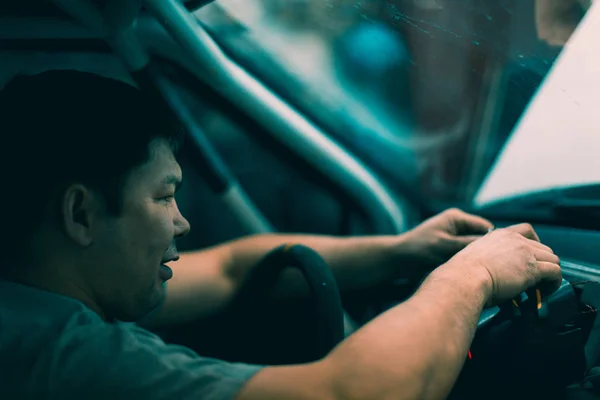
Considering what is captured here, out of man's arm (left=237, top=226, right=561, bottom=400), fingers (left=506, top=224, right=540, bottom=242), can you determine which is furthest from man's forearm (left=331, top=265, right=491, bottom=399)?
fingers (left=506, top=224, right=540, bottom=242)

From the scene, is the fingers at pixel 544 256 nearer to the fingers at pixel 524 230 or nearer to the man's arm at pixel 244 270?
the fingers at pixel 524 230

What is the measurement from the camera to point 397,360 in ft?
1.95

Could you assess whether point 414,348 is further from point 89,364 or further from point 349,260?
point 349,260

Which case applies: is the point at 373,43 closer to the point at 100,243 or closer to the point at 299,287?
the point at 299,287

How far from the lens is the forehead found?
77cm

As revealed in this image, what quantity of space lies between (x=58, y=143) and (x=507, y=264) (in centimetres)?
70

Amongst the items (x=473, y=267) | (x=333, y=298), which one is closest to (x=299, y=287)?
(x=333, y=298)

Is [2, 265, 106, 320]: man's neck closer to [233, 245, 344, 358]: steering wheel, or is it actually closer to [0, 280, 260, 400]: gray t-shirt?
[0, 280, 260, 400]: gray t-shirt

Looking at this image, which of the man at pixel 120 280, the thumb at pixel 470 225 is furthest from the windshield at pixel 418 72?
the man at pixel 120 280

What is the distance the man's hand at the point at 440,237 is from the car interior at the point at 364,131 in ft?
0.37

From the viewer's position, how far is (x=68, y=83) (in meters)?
0.76

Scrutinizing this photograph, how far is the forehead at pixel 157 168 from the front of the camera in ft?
2.54

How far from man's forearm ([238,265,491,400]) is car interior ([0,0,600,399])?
181 mm

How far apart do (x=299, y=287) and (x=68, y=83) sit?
0.72 meters
